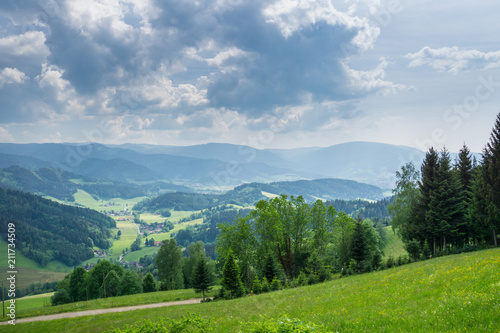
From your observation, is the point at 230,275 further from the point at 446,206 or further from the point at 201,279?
the point at 446,206

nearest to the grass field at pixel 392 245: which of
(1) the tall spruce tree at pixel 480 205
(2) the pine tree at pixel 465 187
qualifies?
(2) the pine tree at pixel 465 187

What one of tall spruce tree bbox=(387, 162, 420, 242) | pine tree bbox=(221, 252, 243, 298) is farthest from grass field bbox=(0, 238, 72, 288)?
tall spruce tree bbox=(387, 162, 420, 242)

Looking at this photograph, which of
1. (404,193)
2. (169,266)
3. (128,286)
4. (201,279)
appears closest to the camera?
(201,279)

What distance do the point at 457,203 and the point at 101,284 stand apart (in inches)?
3341

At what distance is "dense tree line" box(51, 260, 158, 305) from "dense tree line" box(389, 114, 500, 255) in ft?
209

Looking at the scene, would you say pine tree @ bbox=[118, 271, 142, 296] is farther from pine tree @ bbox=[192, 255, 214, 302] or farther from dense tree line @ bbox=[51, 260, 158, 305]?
pine tree @ bbox=[192, 255, 214, 302]

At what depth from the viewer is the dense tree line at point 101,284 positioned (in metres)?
70.1

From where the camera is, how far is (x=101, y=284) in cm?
7538

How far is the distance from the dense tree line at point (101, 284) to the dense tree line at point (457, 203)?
63728 mm

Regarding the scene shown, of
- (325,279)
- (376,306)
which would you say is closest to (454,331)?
(376,306)

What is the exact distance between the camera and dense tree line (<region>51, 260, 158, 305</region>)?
70125mm

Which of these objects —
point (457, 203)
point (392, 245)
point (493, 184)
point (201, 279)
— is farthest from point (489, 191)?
point (392, 245)

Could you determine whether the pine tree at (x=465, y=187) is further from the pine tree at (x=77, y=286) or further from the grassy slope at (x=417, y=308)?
the pine tree at (x=77, y=286)

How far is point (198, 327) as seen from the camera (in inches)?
568
